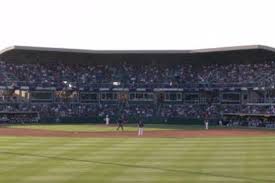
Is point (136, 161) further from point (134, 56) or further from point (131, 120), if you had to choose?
point (134, 56)

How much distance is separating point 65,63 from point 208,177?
53.7m

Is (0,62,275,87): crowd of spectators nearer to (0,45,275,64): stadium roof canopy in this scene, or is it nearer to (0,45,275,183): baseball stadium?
(0,45,275,183): baseball stadium

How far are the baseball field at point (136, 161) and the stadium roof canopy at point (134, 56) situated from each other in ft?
103

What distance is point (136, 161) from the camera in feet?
79.5

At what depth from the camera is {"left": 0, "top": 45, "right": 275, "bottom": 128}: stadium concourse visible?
63.2 m

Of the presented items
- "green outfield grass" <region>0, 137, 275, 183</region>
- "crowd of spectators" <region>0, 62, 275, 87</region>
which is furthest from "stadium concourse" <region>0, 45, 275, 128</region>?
"green outfield grass" <region>0, 137, 275, 183</region>

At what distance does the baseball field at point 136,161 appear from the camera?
778 inches

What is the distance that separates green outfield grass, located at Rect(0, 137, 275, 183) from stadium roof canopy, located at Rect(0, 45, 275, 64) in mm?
31339

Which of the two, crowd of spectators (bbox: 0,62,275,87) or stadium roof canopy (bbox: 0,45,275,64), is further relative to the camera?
crowd of spectators (bbox: 0,62,275,87)

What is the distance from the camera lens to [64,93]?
6856 centimetres

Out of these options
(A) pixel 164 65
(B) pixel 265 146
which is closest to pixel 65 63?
(A) pixel 164 65

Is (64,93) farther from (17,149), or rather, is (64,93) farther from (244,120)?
(17,149)

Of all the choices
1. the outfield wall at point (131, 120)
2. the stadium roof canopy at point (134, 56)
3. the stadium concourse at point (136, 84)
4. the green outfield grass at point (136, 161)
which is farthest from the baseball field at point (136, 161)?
the stadium roof canopy at point (134, 56)

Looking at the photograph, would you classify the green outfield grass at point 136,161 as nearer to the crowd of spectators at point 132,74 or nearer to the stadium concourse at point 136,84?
the stadium concourse at point 136,84
